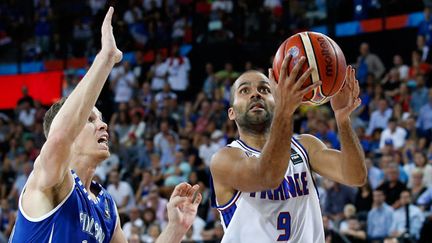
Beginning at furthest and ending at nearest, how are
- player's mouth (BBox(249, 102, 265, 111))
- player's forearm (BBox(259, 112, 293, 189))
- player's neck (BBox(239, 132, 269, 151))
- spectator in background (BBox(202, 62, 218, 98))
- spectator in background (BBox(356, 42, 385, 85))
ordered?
spectator in background (BBox(202, 62, 218, 98)) → spectator in background (BBox(356, 42, 385, 85)) → player's neck (BBox(239, 132, 269, 151)) → player's mouth (BBox(249, 102, 265, 111)) → player's forearm (BBox(259, 112, 293, 189))

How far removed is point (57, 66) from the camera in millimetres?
20625

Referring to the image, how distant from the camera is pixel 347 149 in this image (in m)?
5.37

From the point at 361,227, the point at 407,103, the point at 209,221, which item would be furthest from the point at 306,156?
the point at 407,103

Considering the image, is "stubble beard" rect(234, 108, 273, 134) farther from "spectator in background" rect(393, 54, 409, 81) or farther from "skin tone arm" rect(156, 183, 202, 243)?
"spectator in background" rect(393, 54, 409, 81)

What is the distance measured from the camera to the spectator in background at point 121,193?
14.0 m

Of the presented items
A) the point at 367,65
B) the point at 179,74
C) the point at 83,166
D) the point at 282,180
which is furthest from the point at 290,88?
the point at 179,74

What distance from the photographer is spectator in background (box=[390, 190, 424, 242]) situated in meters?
10.3

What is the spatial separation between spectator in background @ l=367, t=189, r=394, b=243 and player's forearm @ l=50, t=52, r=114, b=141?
7.32 m

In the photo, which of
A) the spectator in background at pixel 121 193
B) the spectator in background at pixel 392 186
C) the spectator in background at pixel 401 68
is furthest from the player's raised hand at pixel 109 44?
the spectator in background at pixel 401 68

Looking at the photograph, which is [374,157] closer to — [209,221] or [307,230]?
[209,221]

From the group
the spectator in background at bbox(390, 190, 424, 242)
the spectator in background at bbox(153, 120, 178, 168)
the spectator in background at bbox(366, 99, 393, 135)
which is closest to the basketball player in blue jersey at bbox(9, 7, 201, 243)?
the spectator in background at bbox(390, 190, 424, 242)

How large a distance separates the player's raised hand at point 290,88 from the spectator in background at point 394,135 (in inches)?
313

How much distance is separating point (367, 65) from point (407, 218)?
202 inches

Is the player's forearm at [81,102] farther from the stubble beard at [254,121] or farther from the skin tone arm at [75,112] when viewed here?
the stubble beard at [254,121]
